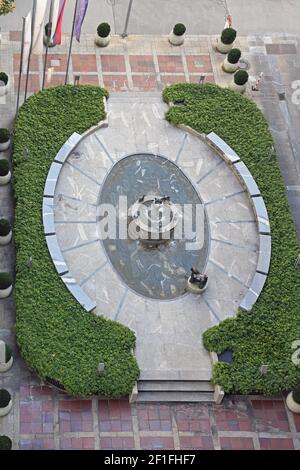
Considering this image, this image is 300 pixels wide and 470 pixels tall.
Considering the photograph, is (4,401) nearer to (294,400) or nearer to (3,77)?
(294,400)

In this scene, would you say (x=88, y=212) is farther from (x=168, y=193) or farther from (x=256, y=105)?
(x=256, y=105)

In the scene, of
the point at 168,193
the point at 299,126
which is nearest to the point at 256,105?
the point at 299,126

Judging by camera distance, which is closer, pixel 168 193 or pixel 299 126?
pixel 168 193

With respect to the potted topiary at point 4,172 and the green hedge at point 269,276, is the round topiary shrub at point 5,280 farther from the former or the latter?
the green hedge at point 269,276

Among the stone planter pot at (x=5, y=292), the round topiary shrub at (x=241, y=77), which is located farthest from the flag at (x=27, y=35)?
the round topiary shrub at (x=241, y=77)

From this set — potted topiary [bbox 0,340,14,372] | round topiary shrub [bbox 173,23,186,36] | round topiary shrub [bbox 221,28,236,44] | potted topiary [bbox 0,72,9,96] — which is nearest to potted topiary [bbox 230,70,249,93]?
round topiary shrub [bbox 221,28,236,44]

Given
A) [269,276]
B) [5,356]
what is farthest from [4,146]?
[269,276]
